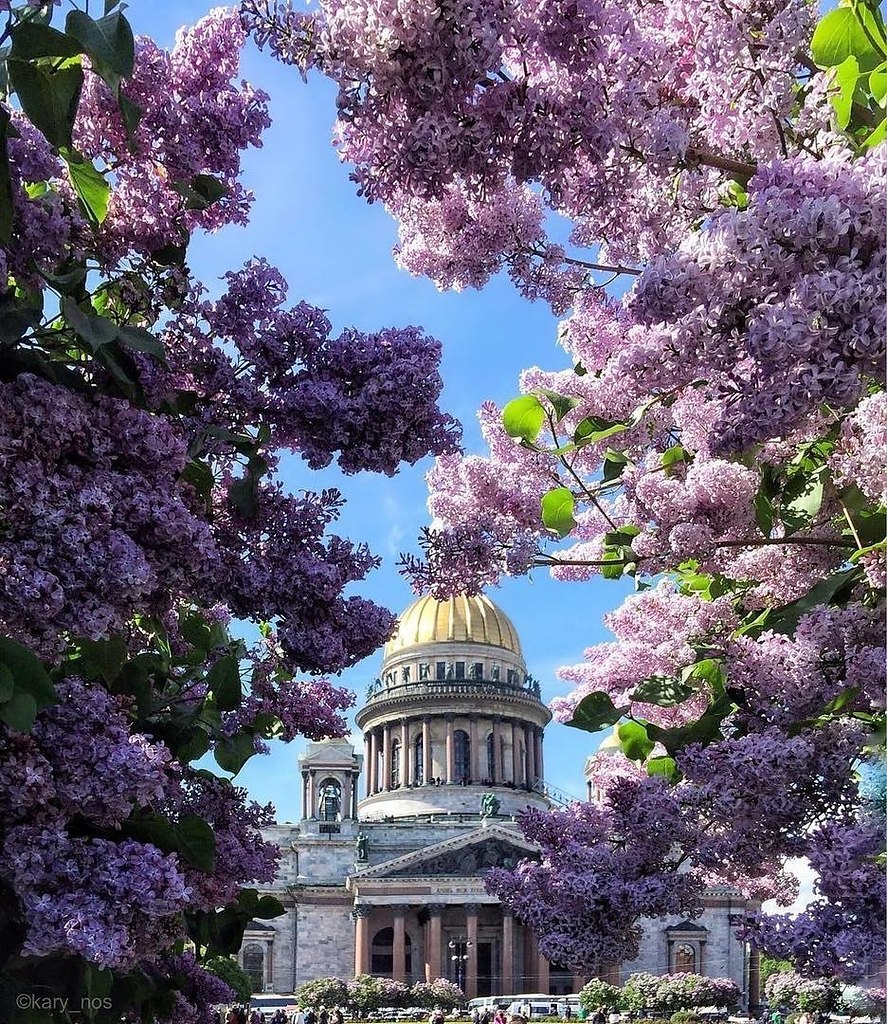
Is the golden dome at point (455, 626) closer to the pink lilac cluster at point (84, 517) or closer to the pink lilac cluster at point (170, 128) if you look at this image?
the pink lilac cluster at point (170, 128)

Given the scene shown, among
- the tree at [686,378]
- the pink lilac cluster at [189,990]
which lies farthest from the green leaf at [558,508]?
the pink lilac cluster at [189,990]

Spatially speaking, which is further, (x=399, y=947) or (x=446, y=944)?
(x=446, y=944)

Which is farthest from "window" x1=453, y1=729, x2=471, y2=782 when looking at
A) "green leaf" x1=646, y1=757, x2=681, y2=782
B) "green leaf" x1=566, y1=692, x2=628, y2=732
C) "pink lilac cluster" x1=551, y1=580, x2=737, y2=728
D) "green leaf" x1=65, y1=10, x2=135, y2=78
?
"green leaf" x1=65, y1=10, x2=135, y2=78

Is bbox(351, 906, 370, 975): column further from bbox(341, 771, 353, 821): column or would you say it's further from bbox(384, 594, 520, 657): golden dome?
bbox(384, 594, 520, 657): golden dome

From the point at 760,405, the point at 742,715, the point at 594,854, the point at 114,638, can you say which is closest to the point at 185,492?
the point at 114,638

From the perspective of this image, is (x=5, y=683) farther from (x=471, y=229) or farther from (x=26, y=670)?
(x=471, y=229)

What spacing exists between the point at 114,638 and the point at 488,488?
116 inches

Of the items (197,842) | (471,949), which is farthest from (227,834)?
(471,949)

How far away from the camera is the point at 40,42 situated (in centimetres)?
418

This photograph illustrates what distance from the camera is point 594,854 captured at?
7875 mm

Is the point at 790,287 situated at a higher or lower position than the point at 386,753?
lower

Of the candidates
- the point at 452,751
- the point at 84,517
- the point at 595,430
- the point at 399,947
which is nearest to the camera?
the point at 84,517

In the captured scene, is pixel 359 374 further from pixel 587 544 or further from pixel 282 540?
pixel 587 544

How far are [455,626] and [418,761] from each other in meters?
10.3
